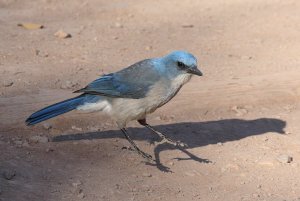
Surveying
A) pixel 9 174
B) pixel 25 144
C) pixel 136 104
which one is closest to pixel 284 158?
pixel 136 104

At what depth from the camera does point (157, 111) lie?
21.8 ft

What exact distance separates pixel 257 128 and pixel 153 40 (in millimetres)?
3084

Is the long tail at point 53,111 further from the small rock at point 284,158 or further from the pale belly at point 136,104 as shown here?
the small rock at point 284,158

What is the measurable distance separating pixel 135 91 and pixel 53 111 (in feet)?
2.61

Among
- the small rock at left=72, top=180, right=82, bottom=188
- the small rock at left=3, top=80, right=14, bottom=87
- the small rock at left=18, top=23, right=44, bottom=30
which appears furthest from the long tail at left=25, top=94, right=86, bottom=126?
the small rock at left=18, top=23, right=44, bottom=30

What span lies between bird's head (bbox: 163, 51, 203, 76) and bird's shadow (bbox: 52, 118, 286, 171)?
2.85 feet

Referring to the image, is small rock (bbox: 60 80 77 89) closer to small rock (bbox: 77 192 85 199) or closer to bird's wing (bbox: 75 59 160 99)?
bird's wing (bbox: 75 59 160 99)

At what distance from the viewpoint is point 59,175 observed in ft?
16.5

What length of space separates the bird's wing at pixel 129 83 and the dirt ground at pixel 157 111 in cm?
54

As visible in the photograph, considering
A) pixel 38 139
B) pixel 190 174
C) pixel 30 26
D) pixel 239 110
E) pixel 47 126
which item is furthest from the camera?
pixel 30 26

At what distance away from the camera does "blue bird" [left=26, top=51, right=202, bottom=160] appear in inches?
218

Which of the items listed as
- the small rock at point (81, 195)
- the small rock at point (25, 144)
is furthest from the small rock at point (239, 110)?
the small rock at point (81, 195)

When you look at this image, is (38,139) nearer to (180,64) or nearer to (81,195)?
(81,195)

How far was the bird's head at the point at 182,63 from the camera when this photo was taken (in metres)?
5.53
